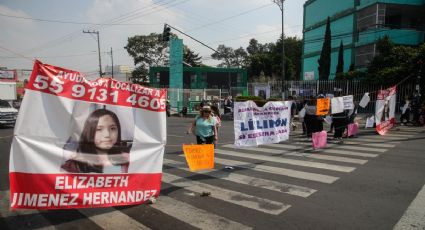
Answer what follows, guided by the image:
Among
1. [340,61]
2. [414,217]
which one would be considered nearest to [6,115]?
[414,217]

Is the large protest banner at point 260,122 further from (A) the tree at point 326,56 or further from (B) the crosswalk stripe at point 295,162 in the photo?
(A) the tree at point 326,56

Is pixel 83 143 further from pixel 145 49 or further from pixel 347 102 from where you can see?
pixel 145 49

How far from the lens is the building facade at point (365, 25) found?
33750 millimetres

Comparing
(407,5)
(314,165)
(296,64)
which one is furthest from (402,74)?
(296,64)

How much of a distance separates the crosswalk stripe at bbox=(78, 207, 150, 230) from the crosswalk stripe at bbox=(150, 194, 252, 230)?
0.56 meters

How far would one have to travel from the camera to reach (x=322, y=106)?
11953 mm

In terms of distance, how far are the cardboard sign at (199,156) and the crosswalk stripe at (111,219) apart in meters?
2.00

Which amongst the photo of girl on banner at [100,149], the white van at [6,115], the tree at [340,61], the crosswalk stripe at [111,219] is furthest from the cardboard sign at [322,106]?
the tree at [340,61]

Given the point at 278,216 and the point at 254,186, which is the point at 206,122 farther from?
the point at 278,216

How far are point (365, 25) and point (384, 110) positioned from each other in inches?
972

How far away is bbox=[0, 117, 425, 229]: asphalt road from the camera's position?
479cm

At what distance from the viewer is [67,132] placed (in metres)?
4.58

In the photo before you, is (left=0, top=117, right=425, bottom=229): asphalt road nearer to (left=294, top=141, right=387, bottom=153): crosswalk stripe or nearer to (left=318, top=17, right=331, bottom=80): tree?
(left=294, top=141, right=387, bottom=153): crosswalk stripe

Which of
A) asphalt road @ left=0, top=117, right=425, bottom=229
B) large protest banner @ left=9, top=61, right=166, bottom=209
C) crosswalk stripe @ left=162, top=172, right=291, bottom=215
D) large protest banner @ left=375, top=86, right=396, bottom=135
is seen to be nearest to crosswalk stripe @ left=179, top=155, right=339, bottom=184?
asphalt road @ left=0, top=117, right=425, bottom=229
